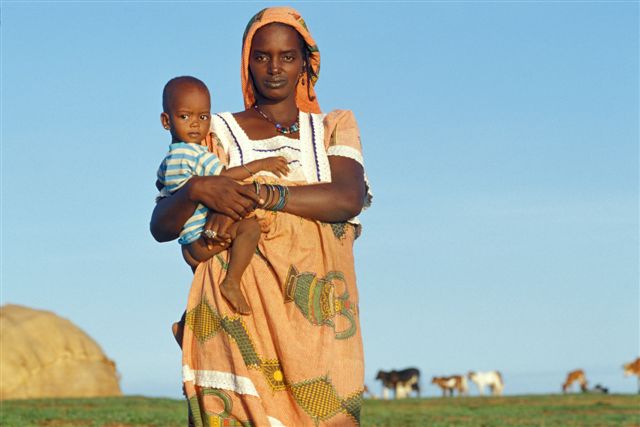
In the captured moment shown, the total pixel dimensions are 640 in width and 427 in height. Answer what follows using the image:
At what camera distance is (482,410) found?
72.8ft

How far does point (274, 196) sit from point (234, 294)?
0.47 m

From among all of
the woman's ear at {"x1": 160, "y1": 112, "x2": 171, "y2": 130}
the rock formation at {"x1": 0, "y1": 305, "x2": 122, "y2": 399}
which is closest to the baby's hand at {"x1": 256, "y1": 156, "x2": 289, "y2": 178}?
the woman's ear at {"x1": 160, "y1": 112, "x2": 171, "y2": 130}

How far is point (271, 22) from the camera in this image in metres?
5.05

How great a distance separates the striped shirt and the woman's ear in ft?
0.44

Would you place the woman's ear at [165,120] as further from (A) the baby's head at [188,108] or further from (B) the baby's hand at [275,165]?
(B) the baby's hand at [275,165]

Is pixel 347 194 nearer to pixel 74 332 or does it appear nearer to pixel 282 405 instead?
pixel 282 405

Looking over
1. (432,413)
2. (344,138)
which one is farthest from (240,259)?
(432,413)

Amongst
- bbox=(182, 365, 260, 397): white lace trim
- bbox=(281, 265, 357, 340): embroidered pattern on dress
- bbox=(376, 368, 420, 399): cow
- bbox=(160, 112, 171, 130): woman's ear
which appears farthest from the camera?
bbox=(376, 368, 420, 399): cow

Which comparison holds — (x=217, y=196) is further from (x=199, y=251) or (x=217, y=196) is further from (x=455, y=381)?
(x=455, y=381)

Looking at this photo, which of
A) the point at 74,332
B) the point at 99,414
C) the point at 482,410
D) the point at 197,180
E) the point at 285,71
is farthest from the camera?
the point at 74,332

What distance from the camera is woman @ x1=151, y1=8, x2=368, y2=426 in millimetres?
4828

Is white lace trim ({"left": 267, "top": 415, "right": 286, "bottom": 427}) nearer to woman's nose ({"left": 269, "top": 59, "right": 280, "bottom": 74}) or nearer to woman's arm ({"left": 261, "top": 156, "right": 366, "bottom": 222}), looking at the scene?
woman's arm ({"left": 261, "top": 156, "right": 366, "bottom": 222})

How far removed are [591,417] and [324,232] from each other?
→ 14.7 metres

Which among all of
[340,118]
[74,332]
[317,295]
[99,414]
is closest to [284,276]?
[317,295]
